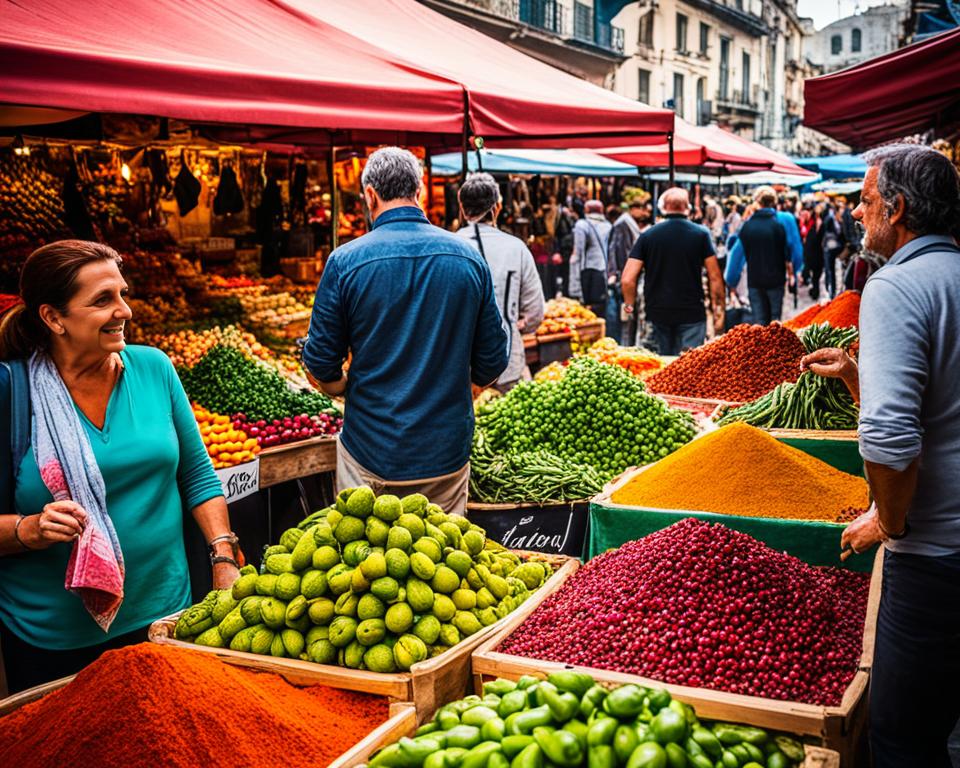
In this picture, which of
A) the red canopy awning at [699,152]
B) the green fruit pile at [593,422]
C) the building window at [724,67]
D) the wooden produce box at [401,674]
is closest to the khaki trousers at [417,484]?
the green fruit pile at [593,422]

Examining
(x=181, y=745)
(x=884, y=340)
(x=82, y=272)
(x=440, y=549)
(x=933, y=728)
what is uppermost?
(x=82, y=272)

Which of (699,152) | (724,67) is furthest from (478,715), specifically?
(724,67)

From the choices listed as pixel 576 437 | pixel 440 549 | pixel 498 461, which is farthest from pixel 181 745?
pixel 576 437

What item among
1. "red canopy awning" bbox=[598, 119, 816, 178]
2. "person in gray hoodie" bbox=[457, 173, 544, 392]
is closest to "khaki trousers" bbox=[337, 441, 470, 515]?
"person in gray hoodie" bbox=[457, 173, 544, 392]

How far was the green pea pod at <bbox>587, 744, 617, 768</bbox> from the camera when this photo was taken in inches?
68.8

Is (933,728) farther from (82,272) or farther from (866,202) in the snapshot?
(82,272)

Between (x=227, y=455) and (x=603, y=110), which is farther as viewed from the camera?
(x=603, y=110)

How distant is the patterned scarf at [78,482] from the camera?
2496mm

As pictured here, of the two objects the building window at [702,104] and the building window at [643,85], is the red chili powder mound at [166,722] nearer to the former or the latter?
the building window at [643,85]

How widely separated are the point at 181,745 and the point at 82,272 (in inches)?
55.0

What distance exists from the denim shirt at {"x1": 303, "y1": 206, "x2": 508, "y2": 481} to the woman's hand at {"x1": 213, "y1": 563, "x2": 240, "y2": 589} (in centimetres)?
87

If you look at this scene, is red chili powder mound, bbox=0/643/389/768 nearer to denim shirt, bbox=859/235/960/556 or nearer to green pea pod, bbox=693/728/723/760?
green pea pod, bbox=693/728/723/760

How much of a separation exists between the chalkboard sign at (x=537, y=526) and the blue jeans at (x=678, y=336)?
14.9 ft

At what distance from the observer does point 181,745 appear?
75.9 inches
